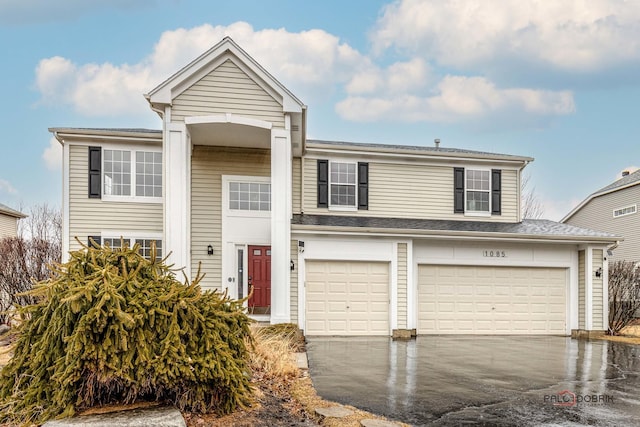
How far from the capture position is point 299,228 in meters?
12.9

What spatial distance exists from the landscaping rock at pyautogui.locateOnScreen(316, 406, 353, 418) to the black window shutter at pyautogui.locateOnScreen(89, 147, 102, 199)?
1071 centimetres

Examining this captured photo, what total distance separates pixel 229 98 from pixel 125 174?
4.22 meters

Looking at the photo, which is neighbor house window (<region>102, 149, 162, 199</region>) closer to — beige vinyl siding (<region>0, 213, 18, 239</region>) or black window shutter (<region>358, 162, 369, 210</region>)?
black window shutter (<region>358, 162, 369, 210</region>)

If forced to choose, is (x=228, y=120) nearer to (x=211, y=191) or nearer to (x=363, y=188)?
(x=211, y=191)

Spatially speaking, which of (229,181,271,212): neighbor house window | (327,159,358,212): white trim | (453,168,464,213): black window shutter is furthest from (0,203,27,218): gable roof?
(453,168,464,213): black window shutter

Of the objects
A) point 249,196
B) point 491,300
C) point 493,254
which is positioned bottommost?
point 491,300

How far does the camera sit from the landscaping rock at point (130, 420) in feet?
14.3

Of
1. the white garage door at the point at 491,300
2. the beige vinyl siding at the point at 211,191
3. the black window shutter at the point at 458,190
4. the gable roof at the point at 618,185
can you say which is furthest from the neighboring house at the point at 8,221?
the gable roof at the point at 618,185

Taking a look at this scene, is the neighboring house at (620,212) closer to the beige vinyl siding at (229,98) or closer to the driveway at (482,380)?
the driveway at (482,380)

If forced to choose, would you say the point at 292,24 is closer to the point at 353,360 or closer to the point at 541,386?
the point at 353,360

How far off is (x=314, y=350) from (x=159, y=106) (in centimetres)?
710

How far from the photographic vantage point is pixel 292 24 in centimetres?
1712

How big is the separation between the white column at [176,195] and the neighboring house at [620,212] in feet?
65.5

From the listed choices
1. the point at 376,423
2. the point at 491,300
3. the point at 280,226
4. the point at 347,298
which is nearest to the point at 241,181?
the point at 280,226
